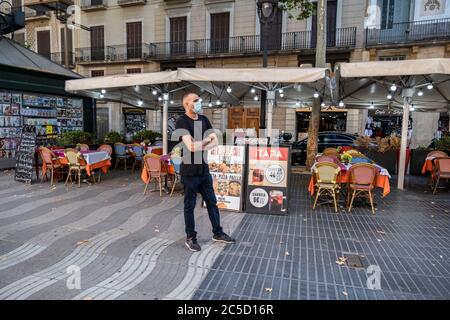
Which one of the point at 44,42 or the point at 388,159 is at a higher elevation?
the point at 44,42

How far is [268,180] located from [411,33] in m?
16.6

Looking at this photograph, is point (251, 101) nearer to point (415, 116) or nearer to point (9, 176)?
point (9, 176)

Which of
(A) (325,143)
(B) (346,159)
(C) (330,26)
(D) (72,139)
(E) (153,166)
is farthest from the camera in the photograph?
(C) (330,26)

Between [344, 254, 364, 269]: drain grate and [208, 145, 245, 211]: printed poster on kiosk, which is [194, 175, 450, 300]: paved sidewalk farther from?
[208, 145, 245, 211]: printed poster on kiosk

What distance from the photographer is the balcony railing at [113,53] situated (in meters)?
22.8

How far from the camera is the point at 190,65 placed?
2166cm

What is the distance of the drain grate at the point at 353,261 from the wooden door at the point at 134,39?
22241 millimetres

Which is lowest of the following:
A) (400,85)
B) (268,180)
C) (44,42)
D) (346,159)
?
(268,180)

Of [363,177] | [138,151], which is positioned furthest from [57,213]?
[363,177]

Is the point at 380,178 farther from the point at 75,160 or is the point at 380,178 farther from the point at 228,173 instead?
the point at 75,160

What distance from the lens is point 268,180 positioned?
577 centimetres

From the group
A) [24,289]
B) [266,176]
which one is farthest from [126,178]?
[24,289]

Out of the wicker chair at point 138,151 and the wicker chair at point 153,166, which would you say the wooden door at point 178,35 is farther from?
the wicker chair at point 153,166
